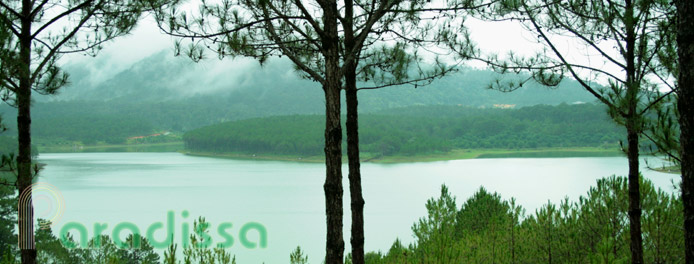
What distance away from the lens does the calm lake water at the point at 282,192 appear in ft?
66.0

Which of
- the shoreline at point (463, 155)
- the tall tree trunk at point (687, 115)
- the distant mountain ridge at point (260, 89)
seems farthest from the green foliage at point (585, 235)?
the distant mountain ridge at point (260, 89)

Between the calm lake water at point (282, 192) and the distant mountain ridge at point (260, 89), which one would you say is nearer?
the calm lake water at point (282, 192)

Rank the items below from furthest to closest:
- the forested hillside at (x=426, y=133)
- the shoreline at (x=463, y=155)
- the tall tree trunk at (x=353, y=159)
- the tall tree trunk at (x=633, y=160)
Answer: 1. the forested hillside at (x=426, y=133)
2. the shoreline at (x=463, y=155)
3. the tall tree trunk at (x=353, y=159)
4. the tall tree trunk at (x=633, y=160)

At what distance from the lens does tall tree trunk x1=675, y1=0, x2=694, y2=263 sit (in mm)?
2062

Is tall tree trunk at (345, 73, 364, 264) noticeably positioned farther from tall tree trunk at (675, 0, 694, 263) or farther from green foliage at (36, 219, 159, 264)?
green foliage at (36, 219, 159, 264)

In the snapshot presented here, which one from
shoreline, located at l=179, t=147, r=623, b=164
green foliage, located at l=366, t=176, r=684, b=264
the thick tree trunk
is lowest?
shoreline, located at l=179, t=147, r=623, b=164

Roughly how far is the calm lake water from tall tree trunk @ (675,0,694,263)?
14223 millimetres

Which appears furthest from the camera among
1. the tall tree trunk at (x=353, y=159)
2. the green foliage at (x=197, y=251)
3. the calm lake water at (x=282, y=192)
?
the calm lake water at (x=282, y=192)

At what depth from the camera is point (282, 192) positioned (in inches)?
1127

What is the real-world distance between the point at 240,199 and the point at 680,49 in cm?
2613

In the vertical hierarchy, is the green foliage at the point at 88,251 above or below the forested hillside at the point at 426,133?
below

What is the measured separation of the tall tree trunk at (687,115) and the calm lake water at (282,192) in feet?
46.7

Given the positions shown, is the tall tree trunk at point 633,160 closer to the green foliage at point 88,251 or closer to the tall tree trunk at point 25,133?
the tall tree trunk at point 25,133

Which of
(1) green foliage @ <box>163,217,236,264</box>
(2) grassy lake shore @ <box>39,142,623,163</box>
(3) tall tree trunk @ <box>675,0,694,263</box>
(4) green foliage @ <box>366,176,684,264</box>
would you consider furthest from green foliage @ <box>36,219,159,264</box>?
(2) grassy lake shore @ <box>39,142,623,163</box>
